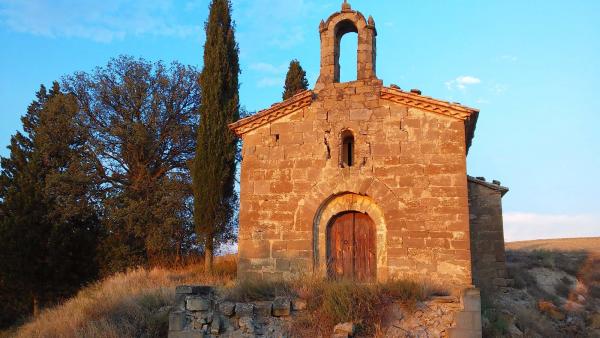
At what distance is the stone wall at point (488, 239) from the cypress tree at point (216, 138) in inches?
305

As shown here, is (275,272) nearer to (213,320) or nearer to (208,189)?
(213,320)

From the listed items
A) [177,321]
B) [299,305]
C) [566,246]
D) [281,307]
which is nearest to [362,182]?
[299,305]

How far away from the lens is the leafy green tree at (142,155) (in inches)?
723

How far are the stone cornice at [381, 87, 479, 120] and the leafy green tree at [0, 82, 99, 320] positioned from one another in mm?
12141

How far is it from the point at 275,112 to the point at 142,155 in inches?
348

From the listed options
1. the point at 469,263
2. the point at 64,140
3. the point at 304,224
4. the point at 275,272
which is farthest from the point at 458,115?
the point at 64,140

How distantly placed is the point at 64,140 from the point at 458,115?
15.0 metres

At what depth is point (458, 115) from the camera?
39.2 feet

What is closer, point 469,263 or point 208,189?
point 469,263

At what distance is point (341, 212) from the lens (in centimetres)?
1251

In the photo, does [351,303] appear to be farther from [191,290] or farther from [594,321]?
[594,321]

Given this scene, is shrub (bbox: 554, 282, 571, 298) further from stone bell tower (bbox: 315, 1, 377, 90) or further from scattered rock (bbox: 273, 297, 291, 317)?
scattered rock (bbox: 273, 297, 291, 317)

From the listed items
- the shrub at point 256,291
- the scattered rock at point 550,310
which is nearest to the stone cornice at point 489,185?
the scattered rock at point 550,310

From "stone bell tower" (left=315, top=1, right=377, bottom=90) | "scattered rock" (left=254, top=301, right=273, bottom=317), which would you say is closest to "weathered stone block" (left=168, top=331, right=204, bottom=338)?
"scattered rock" (left=254, top=301, right=273, bottom=317)
